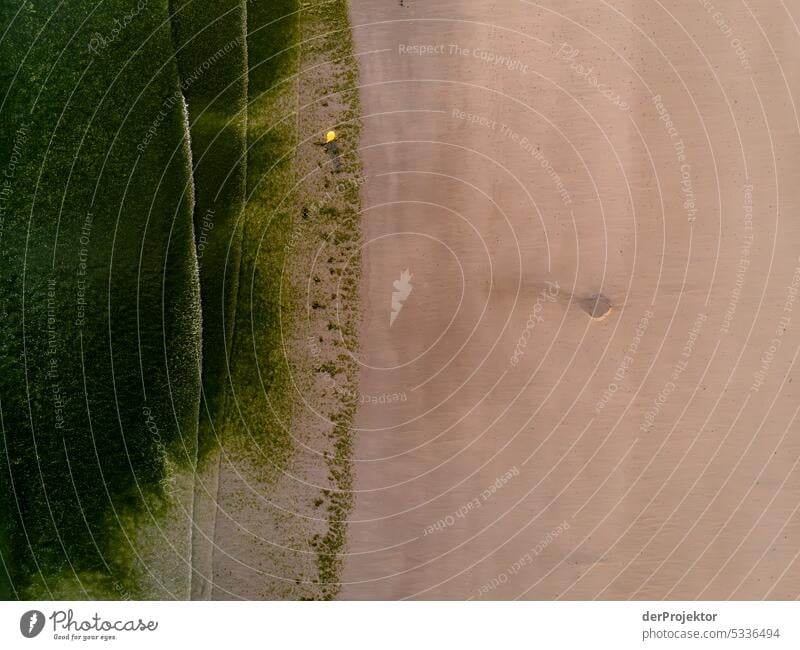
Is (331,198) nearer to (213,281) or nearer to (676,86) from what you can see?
(213,281)

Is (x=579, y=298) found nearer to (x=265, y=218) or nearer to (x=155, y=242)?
(x=265, y=218)

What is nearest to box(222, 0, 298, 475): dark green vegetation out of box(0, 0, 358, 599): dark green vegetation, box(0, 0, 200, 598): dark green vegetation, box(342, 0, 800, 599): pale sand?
box(0, 0, 358, 599): dark green vegetation

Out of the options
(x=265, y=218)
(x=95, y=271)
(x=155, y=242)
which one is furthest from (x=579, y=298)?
(x=95, y=271)

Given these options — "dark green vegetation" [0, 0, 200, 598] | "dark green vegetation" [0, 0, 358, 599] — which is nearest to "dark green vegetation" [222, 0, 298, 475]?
"dark green vegetation" [0, 0, 358, 599]

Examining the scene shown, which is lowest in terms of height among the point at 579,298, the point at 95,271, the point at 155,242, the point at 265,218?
the point at 579,298

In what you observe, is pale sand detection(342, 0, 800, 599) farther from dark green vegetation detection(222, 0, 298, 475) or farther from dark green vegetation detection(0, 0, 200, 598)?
dark green vegetation detection(0, 0, 200, 598)

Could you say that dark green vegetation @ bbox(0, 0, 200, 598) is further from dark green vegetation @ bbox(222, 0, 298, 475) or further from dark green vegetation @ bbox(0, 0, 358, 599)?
dark green vegetation @ bbox(222, 0, 298, 475)

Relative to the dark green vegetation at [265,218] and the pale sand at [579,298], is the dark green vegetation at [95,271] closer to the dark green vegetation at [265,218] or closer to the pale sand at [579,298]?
the dark green vegetation at [265,218]

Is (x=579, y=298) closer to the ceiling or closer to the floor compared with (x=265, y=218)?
closer to the floor
